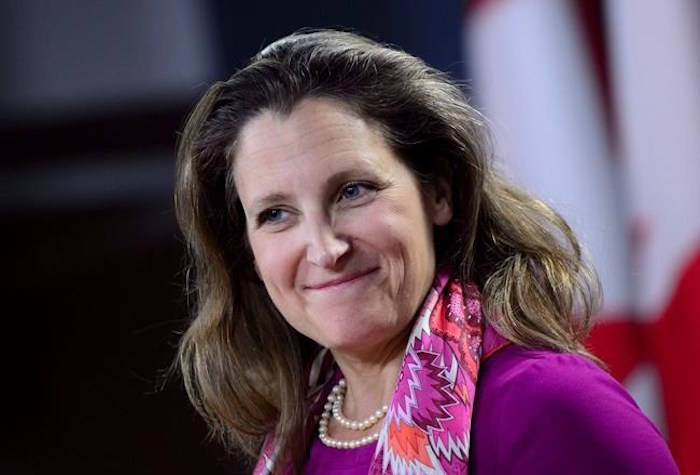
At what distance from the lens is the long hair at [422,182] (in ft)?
4.48

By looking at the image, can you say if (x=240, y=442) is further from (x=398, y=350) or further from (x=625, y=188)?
(x=625, y=188)

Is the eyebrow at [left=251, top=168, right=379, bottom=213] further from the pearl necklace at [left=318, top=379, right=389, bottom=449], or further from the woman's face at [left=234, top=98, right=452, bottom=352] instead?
the pearl necklace at [left=318, top=379, right=389, bottom=449]

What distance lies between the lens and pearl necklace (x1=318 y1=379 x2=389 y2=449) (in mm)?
1441

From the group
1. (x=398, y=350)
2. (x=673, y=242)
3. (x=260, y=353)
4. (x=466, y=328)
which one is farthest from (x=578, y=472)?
(x=673, y=242)

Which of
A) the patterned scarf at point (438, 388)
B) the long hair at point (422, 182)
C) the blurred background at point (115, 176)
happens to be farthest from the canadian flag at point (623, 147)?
the patterned scarf at point (438, 388)

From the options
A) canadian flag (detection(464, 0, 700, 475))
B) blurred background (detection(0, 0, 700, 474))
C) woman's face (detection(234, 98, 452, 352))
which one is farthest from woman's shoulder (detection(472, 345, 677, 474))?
blurred background (detection(0, 0, 700, 474))

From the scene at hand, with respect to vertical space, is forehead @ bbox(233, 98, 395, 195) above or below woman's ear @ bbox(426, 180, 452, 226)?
above

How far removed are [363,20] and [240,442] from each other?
1.04m

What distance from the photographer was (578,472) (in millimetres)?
1151

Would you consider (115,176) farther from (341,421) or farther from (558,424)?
(558,424)

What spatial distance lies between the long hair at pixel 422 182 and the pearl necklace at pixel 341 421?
4 cm

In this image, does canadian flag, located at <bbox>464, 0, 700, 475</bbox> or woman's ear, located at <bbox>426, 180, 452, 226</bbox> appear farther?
canadian flag, located at <bbox>464, 0, 700, 475</bbox>

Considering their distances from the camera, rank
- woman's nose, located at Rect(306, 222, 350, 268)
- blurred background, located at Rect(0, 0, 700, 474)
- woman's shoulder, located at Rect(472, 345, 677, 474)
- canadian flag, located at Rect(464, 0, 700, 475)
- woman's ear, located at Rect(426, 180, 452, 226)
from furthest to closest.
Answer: blurred background, located at Rect(0, 0, 700, 474) < canadian flag, located at Rect(464, 0, 700, 475) < woman's ear, located at Rect(426, 180, 452, 226) < woman's nose, located at Rect(306, 222, 350, 268) < woman's shoulder, located at Rect(472, 345, 677, 474)

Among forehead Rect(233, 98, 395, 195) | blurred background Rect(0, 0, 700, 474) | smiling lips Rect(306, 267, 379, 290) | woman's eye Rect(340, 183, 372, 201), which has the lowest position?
blurred background Rect(0, 0, 700, 474)
